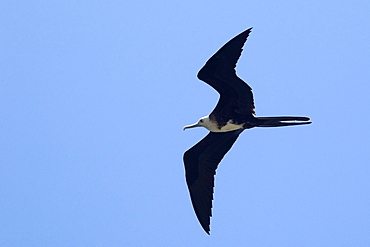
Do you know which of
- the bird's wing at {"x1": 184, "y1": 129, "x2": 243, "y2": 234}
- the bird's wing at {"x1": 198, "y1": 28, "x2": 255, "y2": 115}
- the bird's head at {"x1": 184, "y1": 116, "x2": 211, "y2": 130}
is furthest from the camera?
the bird's wing at {"x1": 184, "y1": 129, "x2": 243, "y2": 234}

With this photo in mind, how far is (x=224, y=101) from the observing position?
9703 mm

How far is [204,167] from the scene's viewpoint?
34.4ft

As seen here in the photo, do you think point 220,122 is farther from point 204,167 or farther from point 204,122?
point 204,167

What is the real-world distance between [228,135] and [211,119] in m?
0.46

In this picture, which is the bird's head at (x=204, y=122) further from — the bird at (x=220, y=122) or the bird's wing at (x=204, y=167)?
the bird's wing at (x=204, y=167)

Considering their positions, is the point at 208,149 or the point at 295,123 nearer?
the point at 295,123

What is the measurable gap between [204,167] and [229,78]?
68.6 inches

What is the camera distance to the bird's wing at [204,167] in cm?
1037

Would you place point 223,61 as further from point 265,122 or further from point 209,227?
point 209,227

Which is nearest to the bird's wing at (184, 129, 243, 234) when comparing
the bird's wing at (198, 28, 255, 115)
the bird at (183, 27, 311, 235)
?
the bird at (183, 27, 311, 235)

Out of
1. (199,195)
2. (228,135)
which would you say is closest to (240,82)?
(228,135)

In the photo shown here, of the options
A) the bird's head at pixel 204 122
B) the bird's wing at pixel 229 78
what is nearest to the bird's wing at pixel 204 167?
the bird's head at pixel 204 122

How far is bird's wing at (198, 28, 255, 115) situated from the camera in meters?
8.92

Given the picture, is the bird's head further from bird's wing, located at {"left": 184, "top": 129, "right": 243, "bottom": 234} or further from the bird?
bird's wing, located at {"left": 184, "top": 129, "right": 243, "bottom": 234}
